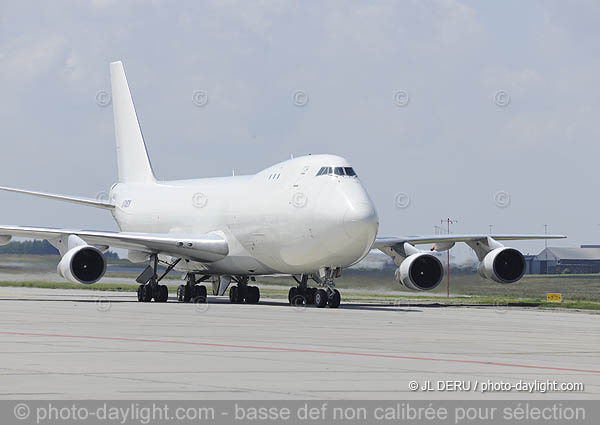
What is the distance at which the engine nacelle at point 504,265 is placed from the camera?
123 feet

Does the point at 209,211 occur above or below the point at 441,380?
above

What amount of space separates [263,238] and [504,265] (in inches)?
343

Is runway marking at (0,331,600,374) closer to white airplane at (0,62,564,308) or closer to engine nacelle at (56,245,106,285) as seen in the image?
white airplane at (0,62,564,308)

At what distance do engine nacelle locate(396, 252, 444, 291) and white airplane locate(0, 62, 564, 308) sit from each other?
0.10 ft

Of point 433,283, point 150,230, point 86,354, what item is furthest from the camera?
point 150,230

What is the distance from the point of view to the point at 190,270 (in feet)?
128

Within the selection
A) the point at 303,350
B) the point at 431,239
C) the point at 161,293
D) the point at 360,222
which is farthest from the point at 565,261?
the point at 303,350

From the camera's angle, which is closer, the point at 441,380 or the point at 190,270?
the point at 441,380

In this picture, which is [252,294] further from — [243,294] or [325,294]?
[325,294]

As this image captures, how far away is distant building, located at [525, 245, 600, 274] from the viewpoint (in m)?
96.9

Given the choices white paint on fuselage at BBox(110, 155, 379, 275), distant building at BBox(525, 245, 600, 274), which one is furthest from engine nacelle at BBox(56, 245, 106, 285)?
distant building at BBox(525, 245, 600, 274)

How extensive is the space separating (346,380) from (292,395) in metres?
1.49

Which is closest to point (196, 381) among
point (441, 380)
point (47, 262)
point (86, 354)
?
point (441, 380)
